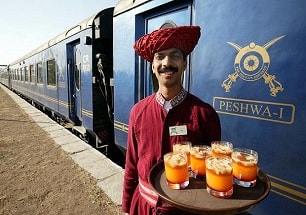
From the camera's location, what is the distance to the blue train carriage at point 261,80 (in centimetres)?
199

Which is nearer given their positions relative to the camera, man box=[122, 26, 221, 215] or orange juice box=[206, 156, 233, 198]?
orange juice box=[206, 156, 233, 198]

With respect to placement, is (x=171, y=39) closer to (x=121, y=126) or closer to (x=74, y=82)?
(x=121, y=126)

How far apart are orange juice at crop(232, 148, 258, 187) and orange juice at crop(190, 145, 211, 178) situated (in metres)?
0.17

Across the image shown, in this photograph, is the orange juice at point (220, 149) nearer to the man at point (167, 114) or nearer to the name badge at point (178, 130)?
the man at point (167, 114)

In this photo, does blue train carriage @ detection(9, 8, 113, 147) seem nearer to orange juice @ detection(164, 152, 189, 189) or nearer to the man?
the man

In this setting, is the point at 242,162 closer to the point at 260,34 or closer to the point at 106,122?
the point at 260,34

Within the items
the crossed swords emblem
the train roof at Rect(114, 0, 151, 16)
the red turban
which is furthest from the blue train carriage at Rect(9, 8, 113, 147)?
the red turban

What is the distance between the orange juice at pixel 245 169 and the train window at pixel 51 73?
30.2 ft

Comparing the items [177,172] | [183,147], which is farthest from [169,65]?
[177,172]

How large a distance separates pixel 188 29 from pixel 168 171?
3.04 feet

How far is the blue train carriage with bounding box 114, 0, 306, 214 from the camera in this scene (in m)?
1.99

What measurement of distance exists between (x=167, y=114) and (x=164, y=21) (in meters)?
2.24

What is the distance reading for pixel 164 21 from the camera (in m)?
3.50

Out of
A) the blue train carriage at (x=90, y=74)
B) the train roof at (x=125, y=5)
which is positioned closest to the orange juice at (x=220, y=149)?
the train roof at (x=125, y=5)
